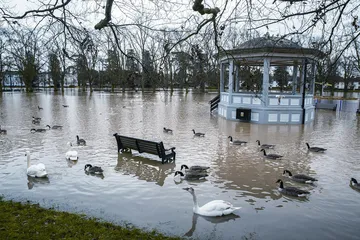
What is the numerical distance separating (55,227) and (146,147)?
5.81 meters

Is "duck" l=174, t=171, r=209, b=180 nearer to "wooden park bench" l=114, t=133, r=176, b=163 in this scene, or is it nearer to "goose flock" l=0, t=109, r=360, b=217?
"goose flock" l=0, t=109, r=360, b=217

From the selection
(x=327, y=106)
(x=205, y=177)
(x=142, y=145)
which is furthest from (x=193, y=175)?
(x=327, y=106)

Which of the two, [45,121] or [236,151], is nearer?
[236,151]

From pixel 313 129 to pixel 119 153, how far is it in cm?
1388

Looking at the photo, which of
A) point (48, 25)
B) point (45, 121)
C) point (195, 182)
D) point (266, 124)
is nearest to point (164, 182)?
point (195, 182)

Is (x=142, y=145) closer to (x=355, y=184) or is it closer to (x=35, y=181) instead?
(x=35, y=181)

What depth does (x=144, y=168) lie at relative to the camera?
10.2m

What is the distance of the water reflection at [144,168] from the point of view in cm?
919

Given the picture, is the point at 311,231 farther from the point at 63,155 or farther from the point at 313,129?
the point at 313,129

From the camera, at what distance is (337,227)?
6.03 metres

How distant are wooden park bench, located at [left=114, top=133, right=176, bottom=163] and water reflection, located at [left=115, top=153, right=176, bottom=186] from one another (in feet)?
1.12

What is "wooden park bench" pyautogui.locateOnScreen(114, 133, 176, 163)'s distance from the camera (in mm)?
10527

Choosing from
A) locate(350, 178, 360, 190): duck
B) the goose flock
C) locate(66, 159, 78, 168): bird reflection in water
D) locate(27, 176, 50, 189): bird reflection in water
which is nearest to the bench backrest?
the goose flock

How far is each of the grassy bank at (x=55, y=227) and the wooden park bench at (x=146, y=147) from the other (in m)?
4.69
